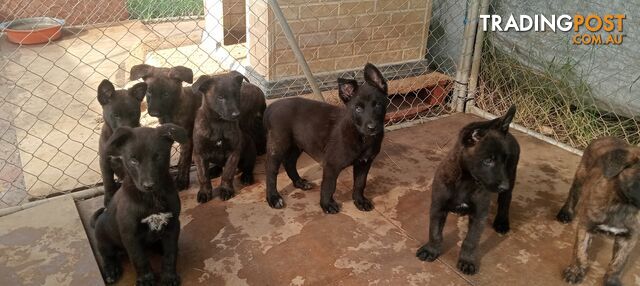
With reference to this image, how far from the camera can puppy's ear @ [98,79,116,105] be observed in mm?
3895

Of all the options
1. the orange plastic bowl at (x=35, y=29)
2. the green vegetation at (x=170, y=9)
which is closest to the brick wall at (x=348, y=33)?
the green vegetation at (x=170, y=9)

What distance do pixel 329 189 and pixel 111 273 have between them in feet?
5.88

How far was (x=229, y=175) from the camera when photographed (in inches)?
178

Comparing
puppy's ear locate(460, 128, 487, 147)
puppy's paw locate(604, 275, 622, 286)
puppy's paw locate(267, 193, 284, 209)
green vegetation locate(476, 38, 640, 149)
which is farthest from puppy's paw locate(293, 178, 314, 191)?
green vegetation locate(476, 38, 640, 149)

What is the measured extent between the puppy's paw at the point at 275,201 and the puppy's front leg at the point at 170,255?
1159 mm

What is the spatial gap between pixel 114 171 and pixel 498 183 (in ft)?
9.81

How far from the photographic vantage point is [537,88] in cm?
612

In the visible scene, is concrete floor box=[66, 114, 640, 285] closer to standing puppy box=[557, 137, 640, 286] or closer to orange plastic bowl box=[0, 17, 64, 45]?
standing puppy box=[557, 137, 640, 286]

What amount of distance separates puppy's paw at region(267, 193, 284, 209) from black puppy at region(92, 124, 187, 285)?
1.18 m

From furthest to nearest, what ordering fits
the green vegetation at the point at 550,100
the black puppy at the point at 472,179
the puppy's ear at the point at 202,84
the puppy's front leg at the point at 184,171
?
1. the green vegetation at the point at 550,100
2. the puppy's front leg at the point at 184,171
3. the puppy's ear at the point at 202,84
4. the black puppy at the point at 472,179

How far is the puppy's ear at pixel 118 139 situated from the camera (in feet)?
10.0

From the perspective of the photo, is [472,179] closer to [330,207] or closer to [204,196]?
[330,207]

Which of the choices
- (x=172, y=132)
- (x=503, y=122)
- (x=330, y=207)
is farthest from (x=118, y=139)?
(x=503, y=122)

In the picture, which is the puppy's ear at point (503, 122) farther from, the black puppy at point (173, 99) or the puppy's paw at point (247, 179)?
the black puppy at point (173, 99)
